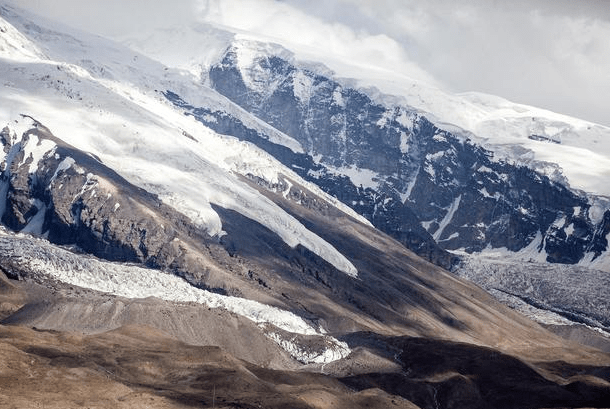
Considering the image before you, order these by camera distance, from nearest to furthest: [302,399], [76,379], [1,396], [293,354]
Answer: [1,396] → [76,379] → [302,399] → [293,354]

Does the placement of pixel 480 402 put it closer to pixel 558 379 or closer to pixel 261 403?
pixel 558 379

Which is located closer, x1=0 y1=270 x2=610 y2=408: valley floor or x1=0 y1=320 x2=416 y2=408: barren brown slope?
x1=0 y1=320 x2=416 y2=408: barren brown slope

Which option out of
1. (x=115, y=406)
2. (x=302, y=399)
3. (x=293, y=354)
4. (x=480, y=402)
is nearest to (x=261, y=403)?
(x=302, y=399)

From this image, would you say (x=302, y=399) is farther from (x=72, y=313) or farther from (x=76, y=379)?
(x=72, y=313)

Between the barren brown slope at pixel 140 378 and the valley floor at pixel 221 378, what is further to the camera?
the valley floor at pixel 221 378

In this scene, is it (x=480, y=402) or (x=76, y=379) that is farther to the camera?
(x=480, y=402)

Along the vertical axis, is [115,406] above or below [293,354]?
above

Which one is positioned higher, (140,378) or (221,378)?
(221,378)

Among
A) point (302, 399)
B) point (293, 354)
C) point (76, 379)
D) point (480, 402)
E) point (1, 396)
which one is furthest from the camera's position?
point (293, 354)

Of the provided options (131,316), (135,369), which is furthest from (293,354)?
(135,369)

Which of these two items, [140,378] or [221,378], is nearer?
[140,378]
